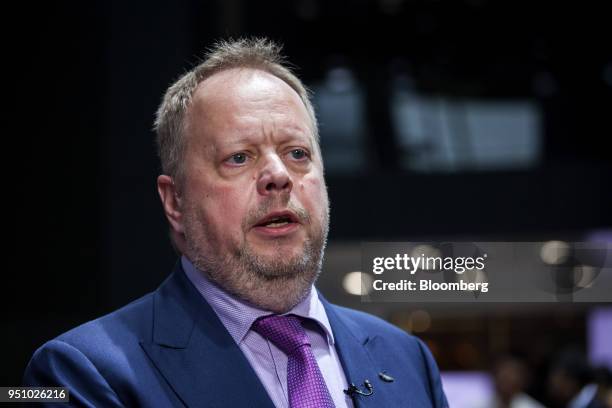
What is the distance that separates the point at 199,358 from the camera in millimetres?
1734

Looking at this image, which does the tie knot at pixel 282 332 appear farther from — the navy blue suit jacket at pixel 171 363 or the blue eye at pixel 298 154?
the blue eye at pixel 298 154

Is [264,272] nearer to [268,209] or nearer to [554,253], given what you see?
[268,209]

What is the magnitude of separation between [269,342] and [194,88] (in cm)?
64

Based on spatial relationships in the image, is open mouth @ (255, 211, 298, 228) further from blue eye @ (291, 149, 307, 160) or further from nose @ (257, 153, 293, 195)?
blue eye @ (291, 149, 307, 160)

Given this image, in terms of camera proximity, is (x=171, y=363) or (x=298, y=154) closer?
(x=171, y=363)

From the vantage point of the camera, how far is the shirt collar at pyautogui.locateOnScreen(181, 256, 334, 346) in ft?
5.94

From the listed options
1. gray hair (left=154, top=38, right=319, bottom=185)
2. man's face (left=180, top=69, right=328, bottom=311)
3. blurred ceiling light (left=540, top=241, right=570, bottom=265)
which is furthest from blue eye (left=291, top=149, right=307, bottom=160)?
blurred ceiling light (left=540, top=241, right=570, bottom=265)

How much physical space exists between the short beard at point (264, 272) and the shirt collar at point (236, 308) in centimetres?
2

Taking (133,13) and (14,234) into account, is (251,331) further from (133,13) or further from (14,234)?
(133,13)

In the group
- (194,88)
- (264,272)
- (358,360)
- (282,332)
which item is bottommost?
(358,360)

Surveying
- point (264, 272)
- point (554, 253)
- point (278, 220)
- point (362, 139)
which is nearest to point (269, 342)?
point (264, 272)

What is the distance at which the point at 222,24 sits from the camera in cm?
584

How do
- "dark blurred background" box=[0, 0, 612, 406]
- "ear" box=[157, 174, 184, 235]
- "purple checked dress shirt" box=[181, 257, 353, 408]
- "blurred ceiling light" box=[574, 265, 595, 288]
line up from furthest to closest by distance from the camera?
"dark blurred background" box=[0, 0, 612, 406] < "blurred ceiling light" box=[574, 265, 595, 288] < "ear" box=[157, 174, 184, 235] < "purple checked dress shirt" box=[181, 257, 353, 408]

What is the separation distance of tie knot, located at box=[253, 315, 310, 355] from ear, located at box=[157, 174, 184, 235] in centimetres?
34
